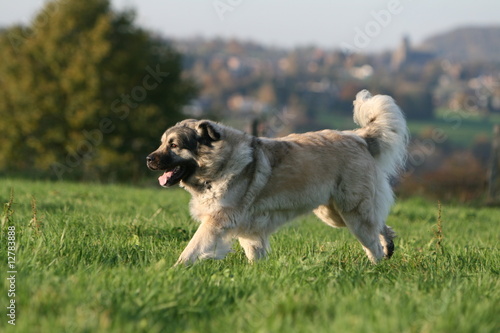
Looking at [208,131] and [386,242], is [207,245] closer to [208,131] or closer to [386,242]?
[208,131]

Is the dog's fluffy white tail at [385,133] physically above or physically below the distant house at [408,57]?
below

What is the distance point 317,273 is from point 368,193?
2.06m

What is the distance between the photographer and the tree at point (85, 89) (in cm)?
3198

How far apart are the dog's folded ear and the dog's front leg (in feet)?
2.77

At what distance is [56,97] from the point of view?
1310 inches

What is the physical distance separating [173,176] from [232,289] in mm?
2094

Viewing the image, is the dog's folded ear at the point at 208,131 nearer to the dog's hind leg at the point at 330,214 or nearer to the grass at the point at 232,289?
the grass at the point at 232,289

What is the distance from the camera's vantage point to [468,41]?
364ft

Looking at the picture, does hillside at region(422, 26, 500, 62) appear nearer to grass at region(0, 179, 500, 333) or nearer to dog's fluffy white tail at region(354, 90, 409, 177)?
dog's fluffy white tail at region(354, 90, 409, 177)

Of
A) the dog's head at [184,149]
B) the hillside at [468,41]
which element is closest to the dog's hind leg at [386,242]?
the dog's head at [184,149]

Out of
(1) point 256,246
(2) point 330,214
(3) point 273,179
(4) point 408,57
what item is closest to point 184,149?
(3) point 273,179

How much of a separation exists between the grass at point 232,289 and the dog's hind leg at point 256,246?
138mm

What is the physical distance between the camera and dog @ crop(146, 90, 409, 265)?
17.7 feet

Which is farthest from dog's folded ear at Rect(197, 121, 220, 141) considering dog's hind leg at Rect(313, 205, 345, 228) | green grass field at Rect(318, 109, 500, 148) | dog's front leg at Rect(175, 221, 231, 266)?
green grass field at Rect(318, 109, 500, 148)
